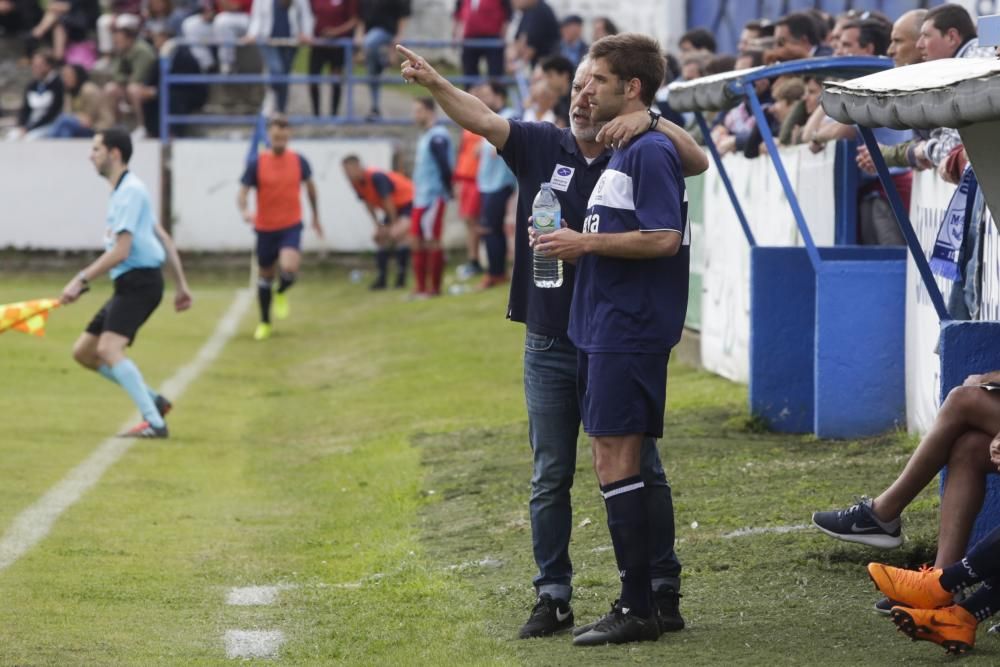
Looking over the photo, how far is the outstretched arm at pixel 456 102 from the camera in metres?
6.36

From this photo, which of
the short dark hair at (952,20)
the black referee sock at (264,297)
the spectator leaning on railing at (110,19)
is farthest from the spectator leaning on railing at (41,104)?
the short dark hair at (952,20)

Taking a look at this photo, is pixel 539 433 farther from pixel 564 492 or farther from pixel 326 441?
pixel 326 441

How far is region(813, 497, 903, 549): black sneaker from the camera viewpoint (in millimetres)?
6848

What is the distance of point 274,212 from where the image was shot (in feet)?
66.9

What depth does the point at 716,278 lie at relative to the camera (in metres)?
14.7

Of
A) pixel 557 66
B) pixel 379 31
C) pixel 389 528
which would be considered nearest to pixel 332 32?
pixel 379 31

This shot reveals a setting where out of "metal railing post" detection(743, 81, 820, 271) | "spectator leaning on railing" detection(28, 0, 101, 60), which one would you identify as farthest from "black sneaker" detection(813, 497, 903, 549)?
"spectator leaning on railing" detection(28, 0, 101, 60)

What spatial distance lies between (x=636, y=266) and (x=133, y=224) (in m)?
7.29

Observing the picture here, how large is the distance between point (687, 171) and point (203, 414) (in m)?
9.01

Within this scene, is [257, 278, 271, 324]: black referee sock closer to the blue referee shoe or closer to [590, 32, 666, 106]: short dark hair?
the blue referee shoe

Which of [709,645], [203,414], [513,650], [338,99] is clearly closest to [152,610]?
[513,650]

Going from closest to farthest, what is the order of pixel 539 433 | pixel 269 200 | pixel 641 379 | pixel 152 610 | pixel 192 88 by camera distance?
pixel 641 379
pixel 539 433
pixel 152 610
pixel 269 200
pixel 192 88

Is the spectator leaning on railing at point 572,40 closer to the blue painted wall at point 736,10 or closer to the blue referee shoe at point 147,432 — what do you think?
the blue painted wall at point 736,10

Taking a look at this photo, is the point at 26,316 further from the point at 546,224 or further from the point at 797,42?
the point at 546,224
